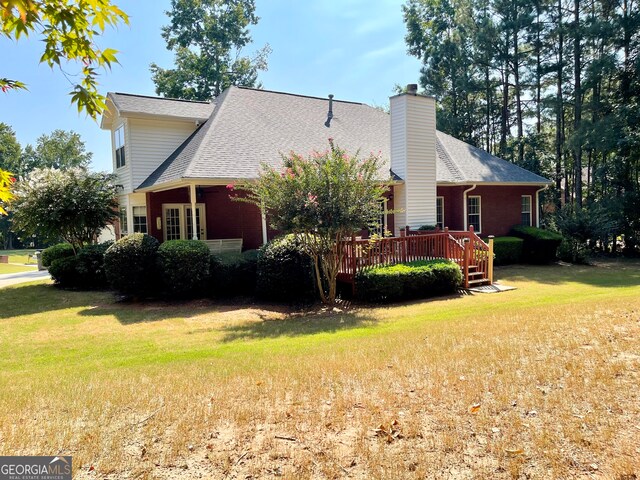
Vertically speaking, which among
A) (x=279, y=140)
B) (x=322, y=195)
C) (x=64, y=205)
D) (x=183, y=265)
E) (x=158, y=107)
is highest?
(x=158, y=107)

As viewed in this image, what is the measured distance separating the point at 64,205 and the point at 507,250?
17193mm

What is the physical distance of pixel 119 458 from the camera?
3123 mm

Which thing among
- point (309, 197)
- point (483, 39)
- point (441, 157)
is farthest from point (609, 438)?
point (483, 39)

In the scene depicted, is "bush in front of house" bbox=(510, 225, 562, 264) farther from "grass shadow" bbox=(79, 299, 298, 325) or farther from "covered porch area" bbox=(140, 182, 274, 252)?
"grass shadow" bbox=(79, 299, 298, 325)

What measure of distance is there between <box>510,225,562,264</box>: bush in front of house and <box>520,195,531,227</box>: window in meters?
1.80

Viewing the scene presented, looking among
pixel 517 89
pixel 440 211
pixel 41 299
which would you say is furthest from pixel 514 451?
pixel 517 89

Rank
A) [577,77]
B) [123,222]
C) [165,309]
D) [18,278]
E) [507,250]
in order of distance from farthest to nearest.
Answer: [577,77], [18,278], [123,222], [507,250], [165,309]

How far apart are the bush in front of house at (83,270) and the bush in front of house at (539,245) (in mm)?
16905

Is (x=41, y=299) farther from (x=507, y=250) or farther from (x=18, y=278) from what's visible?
(x=507, y=250)

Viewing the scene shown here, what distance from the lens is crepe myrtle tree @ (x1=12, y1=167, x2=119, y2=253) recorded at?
15.1 meters

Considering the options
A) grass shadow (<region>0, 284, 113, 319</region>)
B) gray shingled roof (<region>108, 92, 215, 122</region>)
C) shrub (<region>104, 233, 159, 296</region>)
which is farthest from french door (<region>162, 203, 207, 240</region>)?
shrub (<region>104, 233, 159, 296</region>)

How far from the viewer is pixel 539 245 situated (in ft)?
62.0

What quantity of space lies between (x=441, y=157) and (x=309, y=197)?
38.7 feet

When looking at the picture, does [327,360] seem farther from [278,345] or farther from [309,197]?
[309,197]
